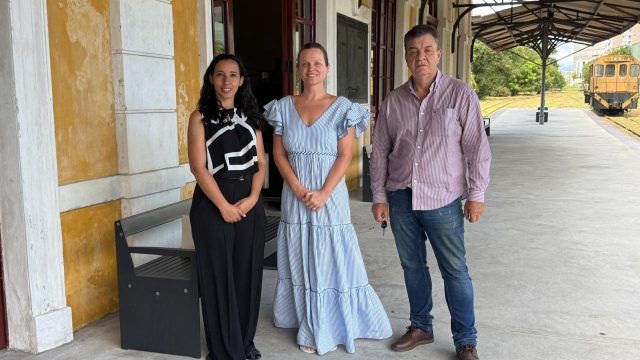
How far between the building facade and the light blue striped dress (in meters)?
1.09

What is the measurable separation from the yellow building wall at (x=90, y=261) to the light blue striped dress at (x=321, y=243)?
1.17 metres

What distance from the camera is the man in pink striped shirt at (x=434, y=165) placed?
3.03 m

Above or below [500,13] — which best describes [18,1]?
below

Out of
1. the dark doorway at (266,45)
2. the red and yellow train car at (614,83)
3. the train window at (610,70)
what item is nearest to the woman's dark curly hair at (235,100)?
the dark doorway at (266,45)

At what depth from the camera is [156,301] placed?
131 inches

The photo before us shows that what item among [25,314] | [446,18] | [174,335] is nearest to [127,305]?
[174,335]

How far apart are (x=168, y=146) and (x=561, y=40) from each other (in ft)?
97.9

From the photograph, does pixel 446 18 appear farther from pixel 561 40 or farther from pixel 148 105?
pixel 561 40

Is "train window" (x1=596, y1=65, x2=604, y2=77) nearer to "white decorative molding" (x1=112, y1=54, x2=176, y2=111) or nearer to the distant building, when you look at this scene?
"white decorative molding" (x1=112, y1=54, x2=176, y2=111)

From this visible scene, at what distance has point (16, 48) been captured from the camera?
3098 mm

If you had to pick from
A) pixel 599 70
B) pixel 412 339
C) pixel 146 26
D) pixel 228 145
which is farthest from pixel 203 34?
pixel 599 70

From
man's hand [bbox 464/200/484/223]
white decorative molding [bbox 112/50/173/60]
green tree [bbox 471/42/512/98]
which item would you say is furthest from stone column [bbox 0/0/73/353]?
green tree [bbox 471/42/512/98]

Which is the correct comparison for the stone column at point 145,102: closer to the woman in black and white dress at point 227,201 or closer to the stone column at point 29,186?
the stone column at point 29,186

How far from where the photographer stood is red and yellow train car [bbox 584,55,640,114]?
32.9 metres
